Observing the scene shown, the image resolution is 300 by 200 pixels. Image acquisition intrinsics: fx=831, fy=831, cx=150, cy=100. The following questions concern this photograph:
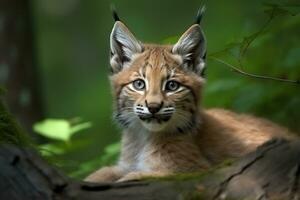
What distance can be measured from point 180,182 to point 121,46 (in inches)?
111

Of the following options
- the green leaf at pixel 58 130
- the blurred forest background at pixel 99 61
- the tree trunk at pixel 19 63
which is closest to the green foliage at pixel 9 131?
the blurred forest background at pixel 99 61

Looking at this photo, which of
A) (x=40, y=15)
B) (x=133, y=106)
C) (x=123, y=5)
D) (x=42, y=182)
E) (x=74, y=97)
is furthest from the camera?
(x=40, y=15)

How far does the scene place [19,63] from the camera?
35.4 ft

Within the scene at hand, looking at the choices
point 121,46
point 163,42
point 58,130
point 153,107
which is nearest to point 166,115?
point 153,107

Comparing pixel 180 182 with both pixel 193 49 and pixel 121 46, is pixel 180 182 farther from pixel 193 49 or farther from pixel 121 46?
pixel 121 46

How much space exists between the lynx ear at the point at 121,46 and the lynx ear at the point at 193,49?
0.35m

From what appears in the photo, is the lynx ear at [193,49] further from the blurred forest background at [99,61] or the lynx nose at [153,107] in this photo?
the lynx nose at [153,107]

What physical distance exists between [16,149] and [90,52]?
16496 millimetres

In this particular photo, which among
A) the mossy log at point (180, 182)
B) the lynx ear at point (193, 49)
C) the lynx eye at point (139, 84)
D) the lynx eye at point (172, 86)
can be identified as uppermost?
the lynx ear at point (193, 49)

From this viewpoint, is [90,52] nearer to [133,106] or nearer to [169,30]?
[169,30]

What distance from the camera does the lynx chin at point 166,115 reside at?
665 centimetres

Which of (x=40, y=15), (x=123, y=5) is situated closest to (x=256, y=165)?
(x=123, y=5)

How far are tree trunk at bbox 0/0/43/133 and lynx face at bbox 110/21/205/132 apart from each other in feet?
12.3

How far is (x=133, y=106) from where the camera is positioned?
6.73m
